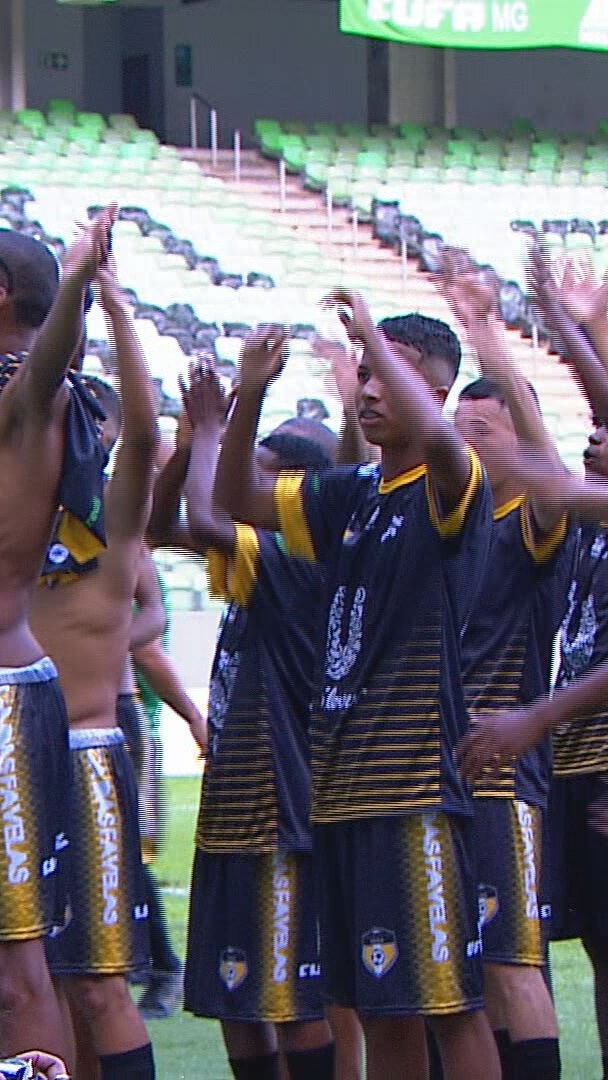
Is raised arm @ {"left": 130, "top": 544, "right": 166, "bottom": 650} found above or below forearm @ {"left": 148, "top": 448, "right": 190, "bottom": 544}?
below

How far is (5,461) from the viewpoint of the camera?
4.26m

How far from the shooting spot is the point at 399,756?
4.36m

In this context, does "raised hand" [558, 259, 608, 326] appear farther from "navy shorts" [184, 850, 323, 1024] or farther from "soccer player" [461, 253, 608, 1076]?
"navy shorts" [184, 850, 323, 1024]

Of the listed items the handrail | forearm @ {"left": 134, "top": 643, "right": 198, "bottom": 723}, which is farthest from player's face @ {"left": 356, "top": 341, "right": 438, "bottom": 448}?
the handrail

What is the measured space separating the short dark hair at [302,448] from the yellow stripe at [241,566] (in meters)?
0.29

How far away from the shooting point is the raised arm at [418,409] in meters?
4.13

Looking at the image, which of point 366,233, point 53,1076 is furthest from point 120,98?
point 53,1076

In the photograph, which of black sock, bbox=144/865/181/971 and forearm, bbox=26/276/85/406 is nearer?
forearm, bbox=26/276/85/406

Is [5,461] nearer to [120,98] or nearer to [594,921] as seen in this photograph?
[594,921]

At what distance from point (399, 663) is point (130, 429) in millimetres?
835

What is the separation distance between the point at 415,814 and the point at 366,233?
2006 cm

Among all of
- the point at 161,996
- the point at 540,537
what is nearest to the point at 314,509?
the point at 540,537

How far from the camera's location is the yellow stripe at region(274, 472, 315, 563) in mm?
4707

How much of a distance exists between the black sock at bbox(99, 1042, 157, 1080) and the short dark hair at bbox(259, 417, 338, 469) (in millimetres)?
1541
